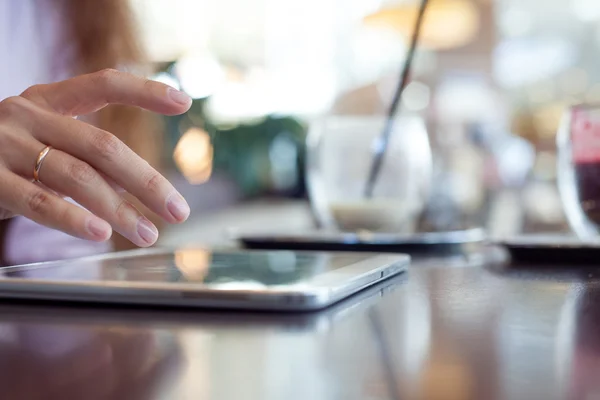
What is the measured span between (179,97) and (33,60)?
0.82 m

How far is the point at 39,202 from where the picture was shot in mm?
470

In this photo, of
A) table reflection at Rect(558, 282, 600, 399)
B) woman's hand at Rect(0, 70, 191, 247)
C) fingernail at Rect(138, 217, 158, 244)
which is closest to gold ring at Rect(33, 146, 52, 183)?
woman's hand at Rect(0, 70, 191, 247)

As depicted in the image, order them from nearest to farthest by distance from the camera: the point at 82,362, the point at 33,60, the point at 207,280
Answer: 1. the point at 82,362
2. the point at 207,280
3. the point at 33,60

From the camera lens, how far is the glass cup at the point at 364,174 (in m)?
0.88

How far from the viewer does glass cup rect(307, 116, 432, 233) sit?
2.90 feet

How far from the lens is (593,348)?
261 mm

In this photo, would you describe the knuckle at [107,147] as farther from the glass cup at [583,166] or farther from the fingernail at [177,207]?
the glass cup at [583,166]

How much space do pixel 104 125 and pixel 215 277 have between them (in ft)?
3.68

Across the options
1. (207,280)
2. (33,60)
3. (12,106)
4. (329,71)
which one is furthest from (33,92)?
(329,71)

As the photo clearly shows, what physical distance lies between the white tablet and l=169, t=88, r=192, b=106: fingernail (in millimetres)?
107

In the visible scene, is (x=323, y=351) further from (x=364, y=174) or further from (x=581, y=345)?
(x=364, y=174)

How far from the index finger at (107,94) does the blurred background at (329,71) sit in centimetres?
236

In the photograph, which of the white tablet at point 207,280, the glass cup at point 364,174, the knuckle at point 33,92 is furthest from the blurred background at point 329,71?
the white tablet at point 207,280

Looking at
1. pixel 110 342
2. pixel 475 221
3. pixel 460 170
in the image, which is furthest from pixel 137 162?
pixel 460 170
